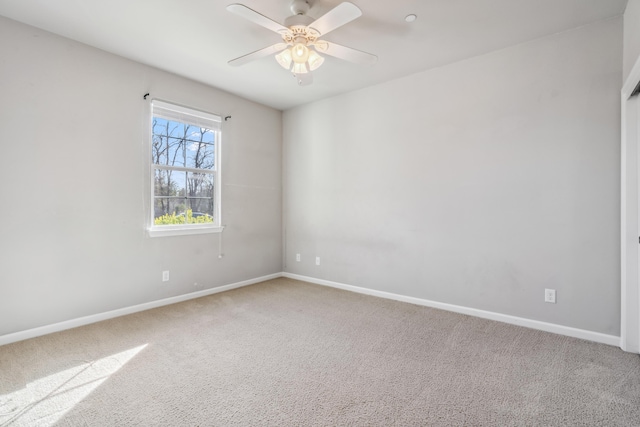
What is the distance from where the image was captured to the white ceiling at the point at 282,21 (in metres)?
2.33

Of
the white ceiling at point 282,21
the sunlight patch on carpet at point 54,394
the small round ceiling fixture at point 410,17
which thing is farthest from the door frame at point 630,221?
the sunlight patch on carpet at point 54,394

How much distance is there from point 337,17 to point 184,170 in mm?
2567

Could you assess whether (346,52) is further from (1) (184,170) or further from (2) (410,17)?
(1) (184,170)

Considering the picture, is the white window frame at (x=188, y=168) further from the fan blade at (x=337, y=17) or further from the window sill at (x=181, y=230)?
the fan blade at (x=337, y=17)

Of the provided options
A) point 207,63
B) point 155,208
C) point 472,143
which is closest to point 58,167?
point 155,208

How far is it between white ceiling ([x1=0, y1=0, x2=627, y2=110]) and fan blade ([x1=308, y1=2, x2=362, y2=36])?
385mm

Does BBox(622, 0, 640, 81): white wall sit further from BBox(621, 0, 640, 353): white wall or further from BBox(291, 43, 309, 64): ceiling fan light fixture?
BBox(291, 43, 309, 64): ceiling fan light fixture

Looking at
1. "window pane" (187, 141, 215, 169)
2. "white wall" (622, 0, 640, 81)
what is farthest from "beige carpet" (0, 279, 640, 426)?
"white wall" (622, 0, 640, 81)

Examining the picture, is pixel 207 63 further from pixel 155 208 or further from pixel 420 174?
pixel 420 174

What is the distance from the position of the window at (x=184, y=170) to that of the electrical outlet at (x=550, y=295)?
11.8 feet

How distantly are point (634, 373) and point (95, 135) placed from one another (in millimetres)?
4690

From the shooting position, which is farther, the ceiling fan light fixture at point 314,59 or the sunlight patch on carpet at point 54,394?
the ceiling fan light fixture at point 314,59

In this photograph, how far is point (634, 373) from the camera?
2061 mm

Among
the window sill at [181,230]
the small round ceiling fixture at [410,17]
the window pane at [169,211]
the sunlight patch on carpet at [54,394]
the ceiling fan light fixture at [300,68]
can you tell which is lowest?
the sunlight patch on carpet at [54,394]
